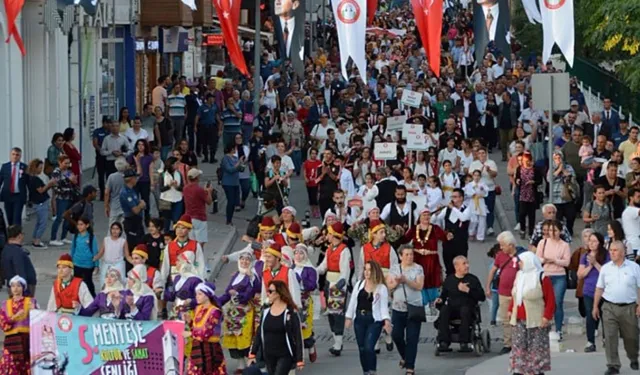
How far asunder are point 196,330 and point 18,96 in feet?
51.2

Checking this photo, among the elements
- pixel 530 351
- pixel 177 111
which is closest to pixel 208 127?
pixel 177 111

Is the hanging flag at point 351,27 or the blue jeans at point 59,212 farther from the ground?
the hanging flag at point 351,27

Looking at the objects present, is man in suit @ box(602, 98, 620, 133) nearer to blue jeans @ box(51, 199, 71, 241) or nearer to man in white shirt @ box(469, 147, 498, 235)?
man in white shirt @ box(469, 147, 498, 235)

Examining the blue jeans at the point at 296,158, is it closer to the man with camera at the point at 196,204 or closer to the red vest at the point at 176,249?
the man with camera at the point at 196,204

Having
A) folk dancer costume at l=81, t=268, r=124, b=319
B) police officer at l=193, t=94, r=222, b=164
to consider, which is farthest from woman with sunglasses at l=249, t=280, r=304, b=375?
police officer at l=193, t=94, r=222, b=164

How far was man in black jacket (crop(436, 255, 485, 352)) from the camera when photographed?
1956 centimetres

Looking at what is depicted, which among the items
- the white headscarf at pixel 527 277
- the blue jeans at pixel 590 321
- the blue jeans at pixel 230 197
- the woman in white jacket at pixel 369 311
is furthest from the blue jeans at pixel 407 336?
the blue jeans at pixel 230 197

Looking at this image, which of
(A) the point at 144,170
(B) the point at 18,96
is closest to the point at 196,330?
(A) the point at 144,170

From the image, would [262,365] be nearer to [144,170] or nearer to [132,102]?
[144,170]

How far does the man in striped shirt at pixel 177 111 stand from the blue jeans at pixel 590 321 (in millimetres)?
18477

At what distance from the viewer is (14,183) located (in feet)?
87.9

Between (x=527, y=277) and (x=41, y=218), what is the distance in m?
11.1

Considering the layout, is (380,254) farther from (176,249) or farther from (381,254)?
(176,249)

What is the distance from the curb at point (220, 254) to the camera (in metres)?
25.7
